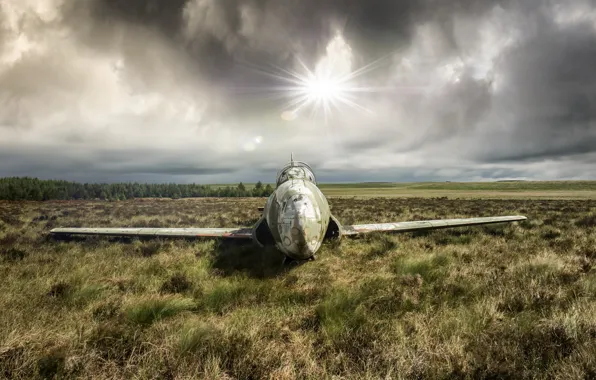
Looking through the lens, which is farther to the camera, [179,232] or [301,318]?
[179,232]

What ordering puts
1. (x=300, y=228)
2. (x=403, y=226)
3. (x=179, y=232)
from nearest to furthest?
(x=300, y=228) → (x=179, y=232) → (x=403, y=226)

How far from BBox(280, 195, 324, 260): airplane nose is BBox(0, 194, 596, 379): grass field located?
814 millimetres

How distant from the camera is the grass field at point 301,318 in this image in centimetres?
313

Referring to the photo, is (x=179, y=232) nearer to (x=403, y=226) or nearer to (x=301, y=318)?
(x=301, y=318)

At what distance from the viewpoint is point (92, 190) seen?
77.6 metres

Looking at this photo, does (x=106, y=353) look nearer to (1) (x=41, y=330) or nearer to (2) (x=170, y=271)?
(1) (x=41, y=330)

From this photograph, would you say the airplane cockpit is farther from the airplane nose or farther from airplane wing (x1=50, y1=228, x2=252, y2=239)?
the airplane nose

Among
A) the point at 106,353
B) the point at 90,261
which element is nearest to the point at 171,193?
the point at 90,261

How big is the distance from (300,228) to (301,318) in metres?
2.32

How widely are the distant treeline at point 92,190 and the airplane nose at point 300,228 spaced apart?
7708 centimetres

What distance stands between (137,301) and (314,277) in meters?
4.00

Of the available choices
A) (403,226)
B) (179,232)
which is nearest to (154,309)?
(179,232)

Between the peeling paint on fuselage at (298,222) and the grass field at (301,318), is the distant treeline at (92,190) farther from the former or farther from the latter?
the peeling paint on fuselage at (298,222)

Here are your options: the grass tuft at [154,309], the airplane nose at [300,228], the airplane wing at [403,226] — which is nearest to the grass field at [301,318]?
the grass tuft at [154,309]
